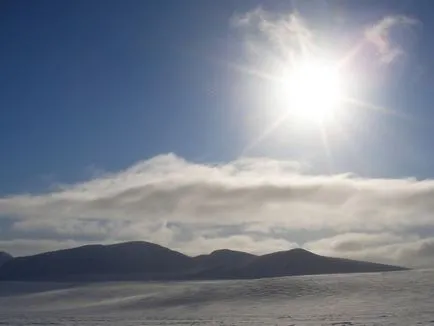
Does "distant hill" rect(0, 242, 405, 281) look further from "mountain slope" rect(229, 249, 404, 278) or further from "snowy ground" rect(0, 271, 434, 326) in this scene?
"snowy ground" rect(0, 271, 434, 326)

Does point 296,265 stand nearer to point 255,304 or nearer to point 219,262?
point 219,262

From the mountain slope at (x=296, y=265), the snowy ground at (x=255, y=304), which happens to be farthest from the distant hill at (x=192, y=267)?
the snowy ground at (x=255, y=304)

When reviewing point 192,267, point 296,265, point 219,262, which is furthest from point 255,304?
point 192,267

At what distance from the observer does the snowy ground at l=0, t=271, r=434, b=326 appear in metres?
29.0

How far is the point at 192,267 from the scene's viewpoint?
6959 inches

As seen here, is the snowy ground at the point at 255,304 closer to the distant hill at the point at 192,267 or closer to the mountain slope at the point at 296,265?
the distant hill at the point at 192,267

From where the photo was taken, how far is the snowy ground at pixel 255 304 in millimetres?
29000

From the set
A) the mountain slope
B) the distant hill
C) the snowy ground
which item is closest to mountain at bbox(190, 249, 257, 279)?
the distant hill

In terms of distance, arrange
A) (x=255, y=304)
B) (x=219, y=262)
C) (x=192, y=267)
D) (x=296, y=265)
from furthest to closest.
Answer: (x=192, y=267) < (x=219, y=262) < (x=296, y=265) < (x=255, y=304)

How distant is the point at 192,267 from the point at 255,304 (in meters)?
142

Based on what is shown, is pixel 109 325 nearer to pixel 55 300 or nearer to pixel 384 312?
pixel 384 312

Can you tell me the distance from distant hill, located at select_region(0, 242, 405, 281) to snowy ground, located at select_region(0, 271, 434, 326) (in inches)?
2450

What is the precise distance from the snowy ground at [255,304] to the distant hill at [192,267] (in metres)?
62.2

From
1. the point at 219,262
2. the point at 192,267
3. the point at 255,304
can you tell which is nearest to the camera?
the point at 255,304
